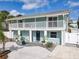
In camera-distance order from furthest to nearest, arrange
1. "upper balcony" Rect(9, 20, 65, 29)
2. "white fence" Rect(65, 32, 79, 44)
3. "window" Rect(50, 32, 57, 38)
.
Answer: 1. "window" Rect(50, 32, 57, 38)
2. "upper balcony" Rect(9, 20, 65, 29)
3. "white fence" Rect(65, 32, 79, 44)

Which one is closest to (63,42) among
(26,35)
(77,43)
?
(77,43)

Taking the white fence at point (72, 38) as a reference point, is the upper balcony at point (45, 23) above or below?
above

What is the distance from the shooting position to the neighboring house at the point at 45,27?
945 inches

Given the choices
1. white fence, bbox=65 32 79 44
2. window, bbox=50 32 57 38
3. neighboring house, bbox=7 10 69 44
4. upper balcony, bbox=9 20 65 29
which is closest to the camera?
white fence, bbox=65 32 79 44

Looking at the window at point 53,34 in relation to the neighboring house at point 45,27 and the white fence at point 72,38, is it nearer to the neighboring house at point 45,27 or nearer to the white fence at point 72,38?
the neighboring house at point 45,27

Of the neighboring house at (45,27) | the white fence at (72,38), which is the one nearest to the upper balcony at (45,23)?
the neighboring house at (45,27)

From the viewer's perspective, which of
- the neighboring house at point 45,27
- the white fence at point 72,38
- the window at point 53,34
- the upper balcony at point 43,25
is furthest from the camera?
the window at point 53,34

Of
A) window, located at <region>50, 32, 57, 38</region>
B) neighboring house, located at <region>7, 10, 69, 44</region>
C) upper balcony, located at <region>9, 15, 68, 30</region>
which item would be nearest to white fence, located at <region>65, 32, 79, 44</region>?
neighboring house, located at <region>7, 10, 69, 44</region>

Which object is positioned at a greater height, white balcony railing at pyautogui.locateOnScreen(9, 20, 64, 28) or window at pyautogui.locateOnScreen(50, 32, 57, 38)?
white balcony railing at pyautogui.locateOnScreen(9, 20, 64, 28)

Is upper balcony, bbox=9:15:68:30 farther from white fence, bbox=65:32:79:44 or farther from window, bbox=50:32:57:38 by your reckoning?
white fence, bbox=65:32:79:44

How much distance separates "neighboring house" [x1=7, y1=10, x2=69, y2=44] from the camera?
24.0 m

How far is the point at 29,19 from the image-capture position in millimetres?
29719

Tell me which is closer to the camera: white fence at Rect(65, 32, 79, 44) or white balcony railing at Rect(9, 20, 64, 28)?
white fence at Rect(65, 32, 79, 44)

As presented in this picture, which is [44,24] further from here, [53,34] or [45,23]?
[53,34]
